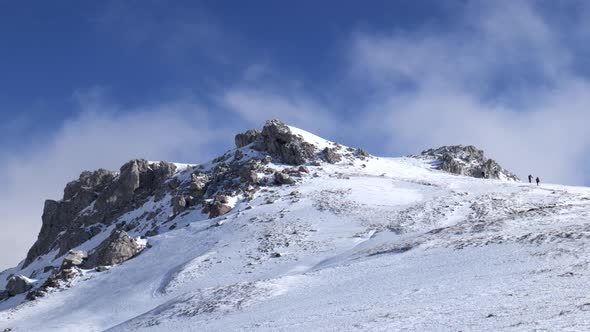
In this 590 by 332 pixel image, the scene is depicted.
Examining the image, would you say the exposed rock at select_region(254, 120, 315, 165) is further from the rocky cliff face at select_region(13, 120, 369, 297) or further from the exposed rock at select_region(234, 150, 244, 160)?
the exposed rock at select_region(234, 150, 244, 160)

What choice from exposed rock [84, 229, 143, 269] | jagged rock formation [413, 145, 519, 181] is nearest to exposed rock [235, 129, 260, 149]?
jagged rock formation [413, 145, 519, 181]

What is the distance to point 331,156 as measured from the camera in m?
67.2

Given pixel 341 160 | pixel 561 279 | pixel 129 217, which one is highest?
pixel 341 160

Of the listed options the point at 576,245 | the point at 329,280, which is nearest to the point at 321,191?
the point at 329,280

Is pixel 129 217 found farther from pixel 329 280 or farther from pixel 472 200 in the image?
pixel 329 280

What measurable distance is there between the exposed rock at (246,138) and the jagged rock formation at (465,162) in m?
23.4

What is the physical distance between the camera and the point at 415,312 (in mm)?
19156

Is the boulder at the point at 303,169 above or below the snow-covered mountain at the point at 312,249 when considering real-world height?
above

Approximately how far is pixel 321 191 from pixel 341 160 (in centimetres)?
1443

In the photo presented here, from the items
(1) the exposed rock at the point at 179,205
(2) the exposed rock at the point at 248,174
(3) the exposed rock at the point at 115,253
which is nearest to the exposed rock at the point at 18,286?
(3) the exposed rock at the point at 115,253

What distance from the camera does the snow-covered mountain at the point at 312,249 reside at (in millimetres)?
20812

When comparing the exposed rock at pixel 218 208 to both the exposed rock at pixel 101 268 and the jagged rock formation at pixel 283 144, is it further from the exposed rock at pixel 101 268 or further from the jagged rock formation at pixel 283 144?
the jagged rock formation at pixel 283 144

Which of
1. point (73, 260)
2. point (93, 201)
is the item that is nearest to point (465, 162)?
point (73, 260)

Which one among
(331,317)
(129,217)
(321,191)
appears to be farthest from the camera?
(129,217)
